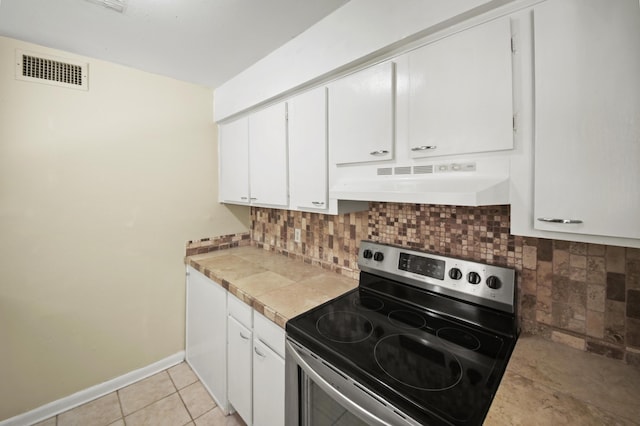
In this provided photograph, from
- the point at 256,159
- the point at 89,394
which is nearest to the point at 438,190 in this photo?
the point at 256,159

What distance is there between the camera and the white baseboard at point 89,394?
66.5 inches

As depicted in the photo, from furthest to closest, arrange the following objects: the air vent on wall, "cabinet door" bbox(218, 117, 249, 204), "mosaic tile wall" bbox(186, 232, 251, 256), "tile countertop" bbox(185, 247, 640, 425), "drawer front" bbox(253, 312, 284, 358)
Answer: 1. "mosaic tile wall" bbox(186, 232, 251, 256)
2. "cabinet door" bbox(218, 117, 249, 204)
3. the air vent on wall
4. "drawer front" bbox(253, 312, 284, 358)
5. "tile countertop" bbox(185, 247, 640, 425)

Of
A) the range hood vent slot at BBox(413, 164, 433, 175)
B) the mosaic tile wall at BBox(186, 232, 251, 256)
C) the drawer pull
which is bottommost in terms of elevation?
the mosaic tile wall at BBox(186, 232, 251, 256)

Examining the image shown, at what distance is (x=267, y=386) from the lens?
1350 millimetres

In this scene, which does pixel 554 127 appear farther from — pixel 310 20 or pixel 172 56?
pixel 172 56

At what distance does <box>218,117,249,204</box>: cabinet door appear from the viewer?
2.11 metres

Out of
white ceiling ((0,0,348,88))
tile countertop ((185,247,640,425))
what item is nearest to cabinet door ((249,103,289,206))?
white ceiling ((0,0,348,88))

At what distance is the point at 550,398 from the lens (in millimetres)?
755

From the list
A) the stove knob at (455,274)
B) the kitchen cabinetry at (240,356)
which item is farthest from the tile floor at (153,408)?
the stove knob at (455,274)

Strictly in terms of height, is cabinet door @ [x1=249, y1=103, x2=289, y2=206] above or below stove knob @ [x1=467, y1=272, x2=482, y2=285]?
above

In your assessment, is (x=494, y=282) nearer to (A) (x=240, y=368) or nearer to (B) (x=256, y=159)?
(A) (x=240, y=368)

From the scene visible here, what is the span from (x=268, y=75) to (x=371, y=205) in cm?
110

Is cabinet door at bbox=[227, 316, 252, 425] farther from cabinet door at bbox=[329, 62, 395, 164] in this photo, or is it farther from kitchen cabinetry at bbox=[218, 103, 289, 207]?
cabinet door at bbox=[329, 62, 395, 164]

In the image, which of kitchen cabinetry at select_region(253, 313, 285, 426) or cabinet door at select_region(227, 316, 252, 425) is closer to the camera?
kitchen cabinetry at select_region(253, 313, 285, 426)
